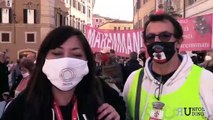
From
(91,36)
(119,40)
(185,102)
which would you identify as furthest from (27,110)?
(91,36)

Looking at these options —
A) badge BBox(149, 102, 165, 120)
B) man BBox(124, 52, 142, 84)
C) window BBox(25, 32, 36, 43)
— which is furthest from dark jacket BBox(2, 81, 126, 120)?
window BBox(25, 32, 36, 43)

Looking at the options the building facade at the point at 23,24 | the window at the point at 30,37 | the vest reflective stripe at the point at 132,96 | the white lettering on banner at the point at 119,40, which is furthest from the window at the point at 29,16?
the vest reflective stripe at the point at 132,96

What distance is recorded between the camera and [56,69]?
239 centimetres

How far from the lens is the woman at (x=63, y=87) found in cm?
240

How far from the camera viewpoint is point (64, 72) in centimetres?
241

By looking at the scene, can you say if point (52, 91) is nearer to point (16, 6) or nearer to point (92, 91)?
point (92, 91)

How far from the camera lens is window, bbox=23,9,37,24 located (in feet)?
138

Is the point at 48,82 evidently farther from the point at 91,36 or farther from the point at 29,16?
the point at 29,16

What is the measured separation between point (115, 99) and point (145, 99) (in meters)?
0.37

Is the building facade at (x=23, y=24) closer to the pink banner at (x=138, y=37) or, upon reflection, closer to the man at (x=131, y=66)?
the pink banner at (x=138, y=37)

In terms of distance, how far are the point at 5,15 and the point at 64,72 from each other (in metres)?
40.2

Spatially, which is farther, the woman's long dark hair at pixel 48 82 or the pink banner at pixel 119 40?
the pink banner at pixel 119 40

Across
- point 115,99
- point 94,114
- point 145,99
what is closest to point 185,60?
point 145,99

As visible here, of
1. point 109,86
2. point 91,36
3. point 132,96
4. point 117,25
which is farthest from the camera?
point 117,25
